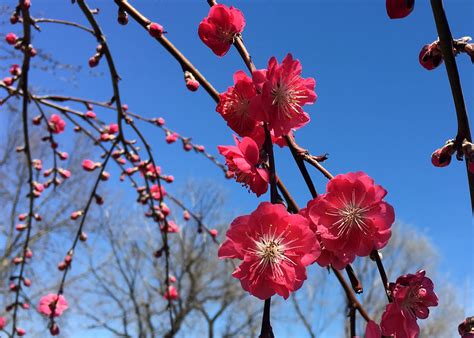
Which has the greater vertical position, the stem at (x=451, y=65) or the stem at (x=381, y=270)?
the stem at (x=451, y=65)

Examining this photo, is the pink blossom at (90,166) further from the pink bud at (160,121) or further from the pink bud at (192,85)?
the pink bud at (192,85)

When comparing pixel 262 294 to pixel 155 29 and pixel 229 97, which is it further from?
pixel 155 29

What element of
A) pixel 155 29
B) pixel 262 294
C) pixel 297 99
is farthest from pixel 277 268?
pixel 155 29

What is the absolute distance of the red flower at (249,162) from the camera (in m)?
0.71

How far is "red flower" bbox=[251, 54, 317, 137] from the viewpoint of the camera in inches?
28.4

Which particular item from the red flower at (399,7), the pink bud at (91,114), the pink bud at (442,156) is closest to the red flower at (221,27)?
the red flower at (399,7)

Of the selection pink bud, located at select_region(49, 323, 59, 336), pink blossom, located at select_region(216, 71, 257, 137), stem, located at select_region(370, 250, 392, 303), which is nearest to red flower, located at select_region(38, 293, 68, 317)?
pink bud, located at select_region(49, 323, 59, 336)

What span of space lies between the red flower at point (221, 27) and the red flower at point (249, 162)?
0.19 metres

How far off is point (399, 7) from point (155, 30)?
1.77 feet

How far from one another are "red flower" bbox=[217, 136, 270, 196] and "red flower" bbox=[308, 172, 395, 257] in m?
0.09

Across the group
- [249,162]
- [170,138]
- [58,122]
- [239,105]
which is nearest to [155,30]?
[239,105]

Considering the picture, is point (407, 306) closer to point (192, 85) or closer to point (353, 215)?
point (353, 215)

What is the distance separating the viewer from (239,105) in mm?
778

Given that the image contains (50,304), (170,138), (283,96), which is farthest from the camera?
(170,138)
